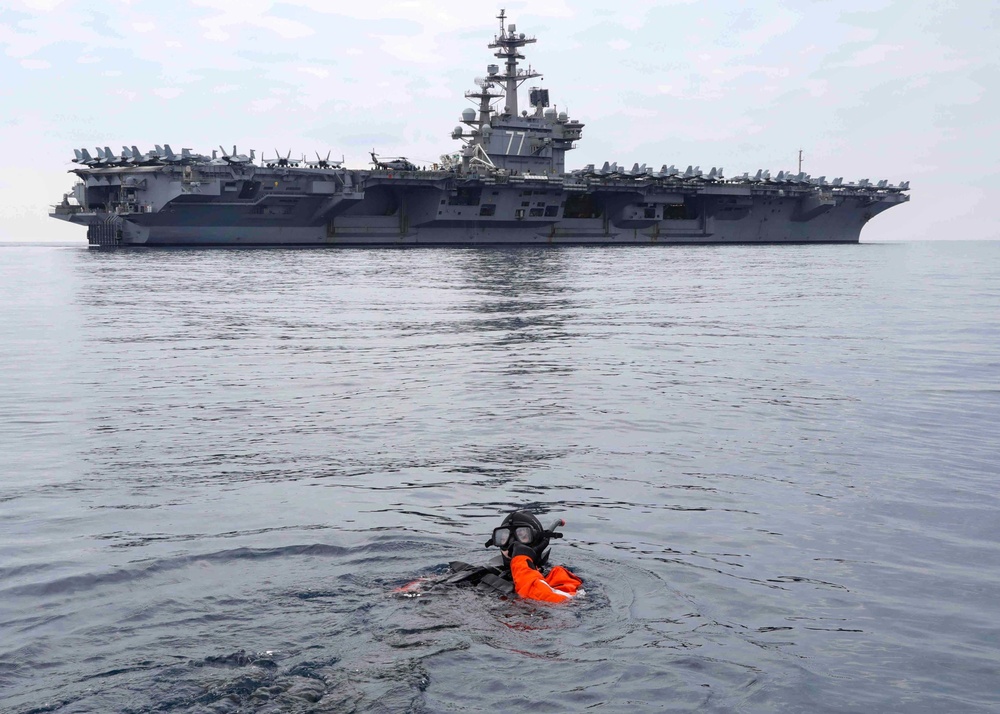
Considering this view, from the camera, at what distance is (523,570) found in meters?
6.18

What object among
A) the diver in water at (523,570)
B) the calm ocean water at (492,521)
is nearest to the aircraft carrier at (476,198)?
the calm ocean water at (492,521)

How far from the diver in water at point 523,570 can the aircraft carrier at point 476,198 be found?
54.5 metres

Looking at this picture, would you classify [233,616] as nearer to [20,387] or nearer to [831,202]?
[20,387]

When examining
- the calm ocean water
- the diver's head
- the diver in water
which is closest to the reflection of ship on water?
the calm ocean water

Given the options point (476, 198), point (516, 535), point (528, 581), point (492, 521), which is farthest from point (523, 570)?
point (476, 198)

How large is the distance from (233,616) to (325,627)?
0.64m

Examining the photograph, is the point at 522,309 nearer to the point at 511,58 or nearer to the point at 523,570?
the point at 523,570

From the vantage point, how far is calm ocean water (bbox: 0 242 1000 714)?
17.6ft

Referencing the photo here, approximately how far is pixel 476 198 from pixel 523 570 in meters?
63.3

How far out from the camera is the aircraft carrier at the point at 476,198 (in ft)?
199

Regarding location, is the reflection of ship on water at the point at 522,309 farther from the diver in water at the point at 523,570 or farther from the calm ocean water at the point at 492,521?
the diver in water at the point at 523,570

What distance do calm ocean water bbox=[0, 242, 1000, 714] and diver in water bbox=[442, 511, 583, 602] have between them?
16 centimetres

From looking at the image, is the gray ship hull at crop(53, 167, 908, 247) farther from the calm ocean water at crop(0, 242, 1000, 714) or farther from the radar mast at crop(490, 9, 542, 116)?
the calm ocean water at crop(0, 242, 1000, 714)

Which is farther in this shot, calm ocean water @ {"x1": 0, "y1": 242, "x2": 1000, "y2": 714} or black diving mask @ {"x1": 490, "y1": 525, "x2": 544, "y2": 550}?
black diving mask @ {"x1": 490, "y1": 525, "x2": 544, "y2": 550}
